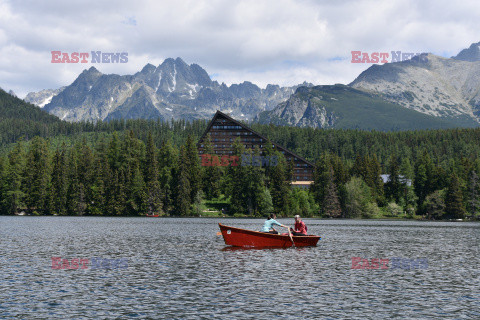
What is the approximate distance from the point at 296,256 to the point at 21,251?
26.5 m

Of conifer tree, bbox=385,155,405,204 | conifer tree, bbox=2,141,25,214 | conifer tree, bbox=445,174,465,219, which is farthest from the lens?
conifer tree, bbox=385,155,405,204

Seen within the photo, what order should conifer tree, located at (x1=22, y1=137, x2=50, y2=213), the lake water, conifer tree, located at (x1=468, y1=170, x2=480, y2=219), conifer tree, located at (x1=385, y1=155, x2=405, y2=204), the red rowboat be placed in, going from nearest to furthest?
the lake water → the red rowboat → conifer tree, located at (x1=22, y1=137, x2=50, y2=213) → conifer tree, located at (x1=468, y1=170, x2=480, y2=219) → conifer tree, located at (x1=385, y1=155, x2=405, y2=204)

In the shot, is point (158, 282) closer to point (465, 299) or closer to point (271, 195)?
point (465, 299)

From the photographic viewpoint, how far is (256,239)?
5072 centimetres

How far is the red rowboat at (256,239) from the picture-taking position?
5000cm

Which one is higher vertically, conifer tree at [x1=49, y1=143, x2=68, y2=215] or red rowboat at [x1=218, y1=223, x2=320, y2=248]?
conifer tree at [x1=49, y1=143, x2=68, y2=215]

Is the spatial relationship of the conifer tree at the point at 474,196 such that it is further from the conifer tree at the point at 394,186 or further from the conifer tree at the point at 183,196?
the conifer tree at the point at 183,196

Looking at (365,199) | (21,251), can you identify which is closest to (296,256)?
(21,251)

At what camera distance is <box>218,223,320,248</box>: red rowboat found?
1969 inches

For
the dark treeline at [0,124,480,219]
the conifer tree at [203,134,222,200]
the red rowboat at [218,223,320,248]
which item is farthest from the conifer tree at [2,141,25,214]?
the red rowboat at [218,223,320,248]
